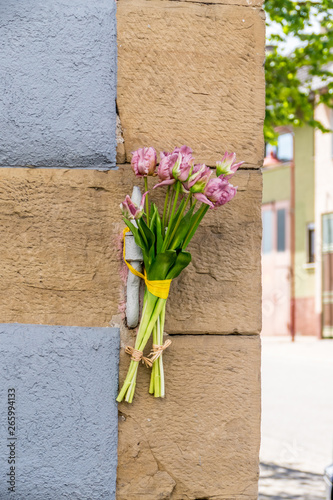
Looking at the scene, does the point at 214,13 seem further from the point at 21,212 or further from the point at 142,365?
the point at 142,365

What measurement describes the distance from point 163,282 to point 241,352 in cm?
39

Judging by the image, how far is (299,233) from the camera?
82.9 ft

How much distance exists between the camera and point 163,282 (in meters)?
2.45

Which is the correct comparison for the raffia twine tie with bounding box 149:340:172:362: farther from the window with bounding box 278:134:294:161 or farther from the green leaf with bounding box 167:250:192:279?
the window with bounding box 278:134:294:161

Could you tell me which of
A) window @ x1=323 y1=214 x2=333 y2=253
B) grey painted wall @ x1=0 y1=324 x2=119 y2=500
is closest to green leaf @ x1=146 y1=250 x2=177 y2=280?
grey painted wall @ x1=0 y1=324 x2=119 y2=500

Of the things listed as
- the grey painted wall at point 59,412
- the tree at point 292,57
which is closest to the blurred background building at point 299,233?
the tree at point 292,57

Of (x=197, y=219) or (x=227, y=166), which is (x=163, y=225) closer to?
(x=197, y=219)

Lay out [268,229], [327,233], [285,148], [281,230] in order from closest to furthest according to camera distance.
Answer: [327,233]
[285,148]
[281,230]
[268,229]

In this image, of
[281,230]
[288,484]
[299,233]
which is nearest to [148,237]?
[288,484]

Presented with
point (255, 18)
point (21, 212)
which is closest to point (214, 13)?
point (255, 18)

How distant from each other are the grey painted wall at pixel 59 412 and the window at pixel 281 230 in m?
23.8

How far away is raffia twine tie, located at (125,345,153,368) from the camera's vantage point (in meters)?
2.48

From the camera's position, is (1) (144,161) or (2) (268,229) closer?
(1) (144,161)

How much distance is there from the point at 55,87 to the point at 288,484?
468 cm
